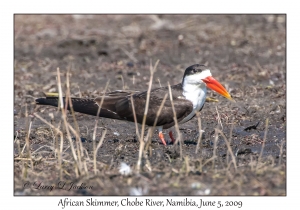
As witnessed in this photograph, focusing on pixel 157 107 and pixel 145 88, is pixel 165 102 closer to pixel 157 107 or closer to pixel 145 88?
pixel 157 107

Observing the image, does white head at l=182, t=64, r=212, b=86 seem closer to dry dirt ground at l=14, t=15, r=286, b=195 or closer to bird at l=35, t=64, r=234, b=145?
bird at l=35, t=64, r=234, b=145

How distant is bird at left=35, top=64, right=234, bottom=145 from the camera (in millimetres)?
6816

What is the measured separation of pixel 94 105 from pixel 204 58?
4.48 metres

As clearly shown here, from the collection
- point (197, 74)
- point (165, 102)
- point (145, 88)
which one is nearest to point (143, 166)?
point (165, 102)

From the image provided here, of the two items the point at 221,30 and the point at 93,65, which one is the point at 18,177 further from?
the point at 221,30

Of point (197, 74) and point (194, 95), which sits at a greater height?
point (197, 74)

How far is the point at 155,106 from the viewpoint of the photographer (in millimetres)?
6848

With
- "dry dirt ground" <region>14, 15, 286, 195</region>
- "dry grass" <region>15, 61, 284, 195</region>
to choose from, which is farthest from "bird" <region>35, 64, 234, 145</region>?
"dry grass" <region>15, 61, 284, 195</region>

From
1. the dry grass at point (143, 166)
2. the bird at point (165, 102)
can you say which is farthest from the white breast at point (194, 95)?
the dry grass at point (143, 166)

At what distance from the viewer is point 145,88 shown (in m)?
9.27

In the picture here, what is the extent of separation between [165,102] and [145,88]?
7.80ft

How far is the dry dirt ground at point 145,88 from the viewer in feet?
17.6

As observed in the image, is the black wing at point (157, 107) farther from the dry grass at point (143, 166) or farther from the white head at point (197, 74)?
the dry grass at point (143, 166)
